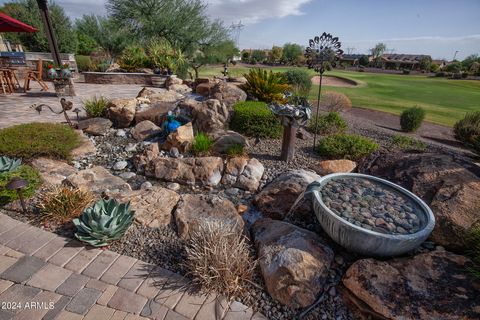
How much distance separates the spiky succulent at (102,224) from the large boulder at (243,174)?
5.74ft

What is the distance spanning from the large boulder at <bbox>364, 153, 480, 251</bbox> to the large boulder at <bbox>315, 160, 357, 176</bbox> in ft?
1.70

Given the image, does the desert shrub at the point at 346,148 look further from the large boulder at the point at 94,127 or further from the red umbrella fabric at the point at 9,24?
the red umbrella fabric at the point at 9,24

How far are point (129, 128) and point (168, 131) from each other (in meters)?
1.33

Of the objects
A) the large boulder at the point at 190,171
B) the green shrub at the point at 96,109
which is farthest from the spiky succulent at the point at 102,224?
the green shrub at the point at 96,109

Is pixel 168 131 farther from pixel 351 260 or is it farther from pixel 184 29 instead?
pixel 184 29

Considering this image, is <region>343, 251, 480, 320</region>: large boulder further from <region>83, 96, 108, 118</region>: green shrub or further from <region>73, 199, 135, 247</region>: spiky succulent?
<region>83, 96, 108, 118</region>: green shrub

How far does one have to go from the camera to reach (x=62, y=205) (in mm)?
3047

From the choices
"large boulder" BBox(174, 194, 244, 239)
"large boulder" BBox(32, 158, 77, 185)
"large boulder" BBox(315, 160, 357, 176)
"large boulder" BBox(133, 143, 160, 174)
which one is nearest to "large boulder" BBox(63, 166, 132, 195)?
"large boulder" BBox(32, 158, 77, 185)

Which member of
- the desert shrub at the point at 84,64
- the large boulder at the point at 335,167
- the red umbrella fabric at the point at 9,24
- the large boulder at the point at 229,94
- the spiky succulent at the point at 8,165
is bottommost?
the large boulder at the point at 335,167

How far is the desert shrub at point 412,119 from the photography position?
330 inches

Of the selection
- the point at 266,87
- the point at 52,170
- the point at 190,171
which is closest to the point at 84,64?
the point at 266,87

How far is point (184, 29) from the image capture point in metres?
18.0

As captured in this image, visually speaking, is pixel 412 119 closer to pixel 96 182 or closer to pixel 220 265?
pixel 220 265

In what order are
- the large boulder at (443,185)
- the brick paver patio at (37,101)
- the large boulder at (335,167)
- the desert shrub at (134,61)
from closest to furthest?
the large boulder at (443,185) < the large boulder at (335,167) < the brick paver patio at (37,101) < the desert shrub at (134,61)
